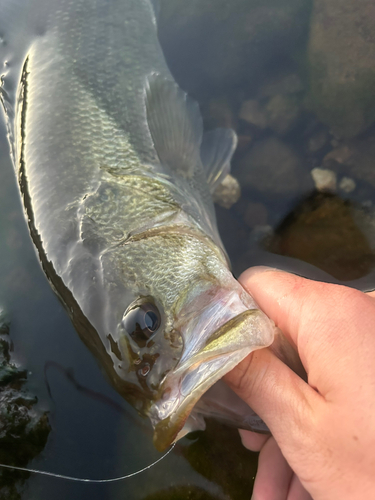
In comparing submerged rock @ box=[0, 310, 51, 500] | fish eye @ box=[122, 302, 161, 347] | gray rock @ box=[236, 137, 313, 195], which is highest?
gray rock @ box=[236, 137, 313, 195]

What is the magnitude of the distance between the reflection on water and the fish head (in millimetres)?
608

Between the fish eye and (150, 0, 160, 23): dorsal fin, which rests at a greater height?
(150, 0, 160, 23): dorsal fin

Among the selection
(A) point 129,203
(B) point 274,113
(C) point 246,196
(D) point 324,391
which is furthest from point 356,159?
(D) point 324,391

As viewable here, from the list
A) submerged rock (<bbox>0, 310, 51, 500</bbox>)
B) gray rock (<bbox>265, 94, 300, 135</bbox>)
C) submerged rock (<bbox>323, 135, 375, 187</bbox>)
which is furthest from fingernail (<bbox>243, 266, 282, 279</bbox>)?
submerged rock (<bbox>0, 310, 51, 500</bbox>)

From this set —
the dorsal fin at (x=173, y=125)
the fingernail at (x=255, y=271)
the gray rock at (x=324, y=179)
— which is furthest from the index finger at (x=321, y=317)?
the gray rock at (x=324, y=179)

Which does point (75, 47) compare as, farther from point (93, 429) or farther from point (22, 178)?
point (93, 429)

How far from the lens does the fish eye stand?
1525 mm

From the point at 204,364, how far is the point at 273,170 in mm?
1949

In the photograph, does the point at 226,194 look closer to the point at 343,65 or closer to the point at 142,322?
the point at 343,65

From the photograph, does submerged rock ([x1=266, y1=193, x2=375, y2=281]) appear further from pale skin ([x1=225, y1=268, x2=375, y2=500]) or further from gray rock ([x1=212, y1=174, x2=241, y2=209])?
pale skin ([x1=225, y1=268, x2=375, y2=500])

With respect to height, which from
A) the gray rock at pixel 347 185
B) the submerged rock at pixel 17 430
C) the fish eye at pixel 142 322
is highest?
the gray rock at pixel 347 185

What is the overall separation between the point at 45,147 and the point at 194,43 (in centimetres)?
190

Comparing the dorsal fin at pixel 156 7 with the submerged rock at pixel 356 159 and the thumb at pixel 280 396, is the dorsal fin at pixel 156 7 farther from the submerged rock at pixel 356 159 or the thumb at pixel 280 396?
the thumb at pixel 280 396

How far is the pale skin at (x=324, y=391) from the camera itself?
1.15 metres
